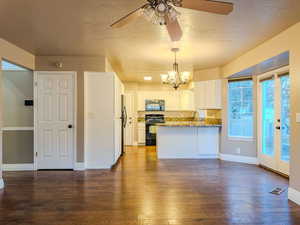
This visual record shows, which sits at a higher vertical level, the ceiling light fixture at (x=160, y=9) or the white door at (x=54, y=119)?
the ceiling light fixture at (x=160, y=9)

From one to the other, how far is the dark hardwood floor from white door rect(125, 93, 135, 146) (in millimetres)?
3531

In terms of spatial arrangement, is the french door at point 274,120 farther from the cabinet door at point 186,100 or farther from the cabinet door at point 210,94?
the cabinet door at point 186,100

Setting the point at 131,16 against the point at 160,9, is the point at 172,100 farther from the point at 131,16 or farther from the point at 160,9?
the point at 160,9

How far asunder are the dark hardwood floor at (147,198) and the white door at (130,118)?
3531mm

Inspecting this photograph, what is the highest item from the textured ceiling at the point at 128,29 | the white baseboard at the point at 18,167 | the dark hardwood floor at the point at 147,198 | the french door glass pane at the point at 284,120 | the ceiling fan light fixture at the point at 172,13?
the textured ceiling at the point at 128,29

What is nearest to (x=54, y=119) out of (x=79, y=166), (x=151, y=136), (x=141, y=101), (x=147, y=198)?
(x=79, y=166)

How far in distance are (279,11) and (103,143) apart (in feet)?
12.0

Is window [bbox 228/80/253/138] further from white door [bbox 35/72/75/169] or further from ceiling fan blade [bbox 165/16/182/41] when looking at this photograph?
white door [bbox 35/72/75/169]

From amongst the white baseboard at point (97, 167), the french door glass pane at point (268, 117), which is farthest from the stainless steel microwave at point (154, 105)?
the french door glass pane at point (268, 117)

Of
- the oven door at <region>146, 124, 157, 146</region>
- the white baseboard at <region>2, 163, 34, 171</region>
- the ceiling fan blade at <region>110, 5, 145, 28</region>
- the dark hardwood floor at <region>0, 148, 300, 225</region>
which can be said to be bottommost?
the dark hardwood floor at <region>0, 148, 300, 225</region>

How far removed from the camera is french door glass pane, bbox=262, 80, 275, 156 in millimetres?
4484

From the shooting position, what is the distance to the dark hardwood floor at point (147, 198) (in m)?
2.38

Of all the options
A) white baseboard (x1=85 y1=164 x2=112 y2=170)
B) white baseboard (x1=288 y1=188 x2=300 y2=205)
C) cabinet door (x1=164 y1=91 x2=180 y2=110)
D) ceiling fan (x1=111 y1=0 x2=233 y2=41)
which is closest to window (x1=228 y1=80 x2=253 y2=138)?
white baseboard (x1=288 y1=188 x2=300 y2=205)

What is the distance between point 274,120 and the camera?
4.37 m
